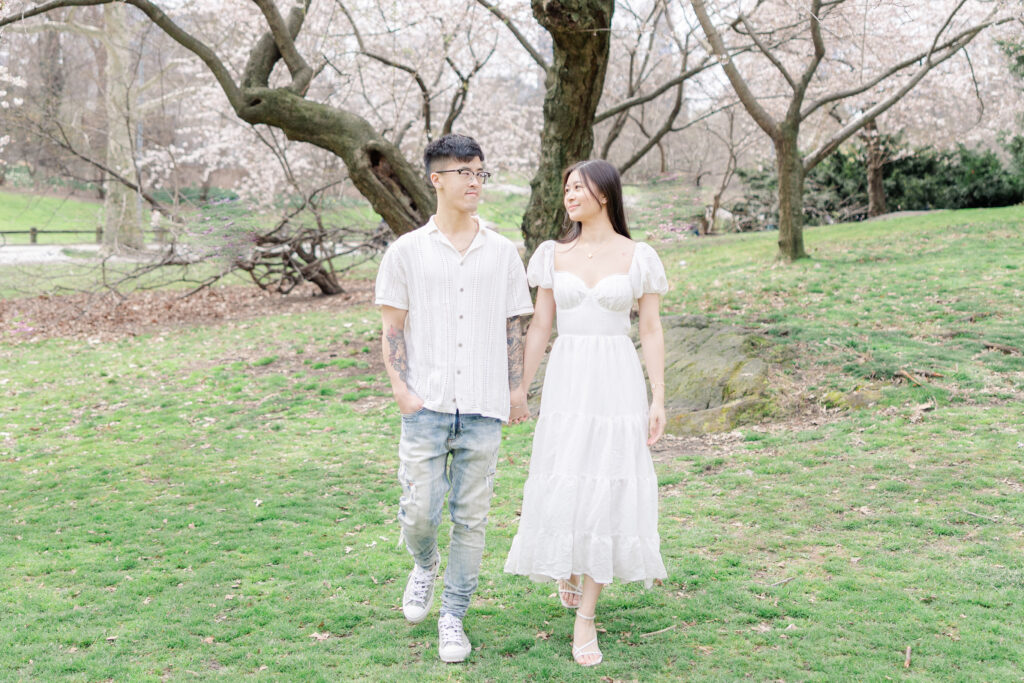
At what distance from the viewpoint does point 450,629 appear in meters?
3.31

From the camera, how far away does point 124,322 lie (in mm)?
13906

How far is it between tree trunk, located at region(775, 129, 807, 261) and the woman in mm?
10802

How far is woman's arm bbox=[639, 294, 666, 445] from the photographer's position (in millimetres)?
3316

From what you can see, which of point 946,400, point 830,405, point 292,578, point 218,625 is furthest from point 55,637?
point 946,400

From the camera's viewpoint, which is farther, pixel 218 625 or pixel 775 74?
pixel 775 74

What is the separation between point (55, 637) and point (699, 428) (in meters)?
4.81

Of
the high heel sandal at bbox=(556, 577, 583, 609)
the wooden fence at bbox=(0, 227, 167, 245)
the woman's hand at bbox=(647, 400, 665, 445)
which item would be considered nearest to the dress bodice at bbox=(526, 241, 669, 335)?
the woman's hand at bbox=(647, 400, 665, 445)

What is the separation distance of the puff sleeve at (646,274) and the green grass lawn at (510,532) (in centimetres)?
147

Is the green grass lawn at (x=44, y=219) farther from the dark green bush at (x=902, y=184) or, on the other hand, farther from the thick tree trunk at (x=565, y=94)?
the thick tree trunk at (x=565, y=94)

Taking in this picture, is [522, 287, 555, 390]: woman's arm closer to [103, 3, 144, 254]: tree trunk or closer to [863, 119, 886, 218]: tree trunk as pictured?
[103, 3, 144, 254]: tree trunk

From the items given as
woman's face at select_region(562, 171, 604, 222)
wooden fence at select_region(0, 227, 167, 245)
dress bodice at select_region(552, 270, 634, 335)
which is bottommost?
dress bodice at select_region(552, 270, 634, 335)

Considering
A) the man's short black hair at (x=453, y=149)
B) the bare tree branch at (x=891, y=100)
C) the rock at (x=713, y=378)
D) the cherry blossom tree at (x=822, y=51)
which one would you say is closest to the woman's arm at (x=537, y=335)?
the man's short black hair at (x=453, y=149)

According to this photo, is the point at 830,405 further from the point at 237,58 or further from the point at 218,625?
the point at 237,58

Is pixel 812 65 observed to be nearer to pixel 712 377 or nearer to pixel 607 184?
pixel 712 377
